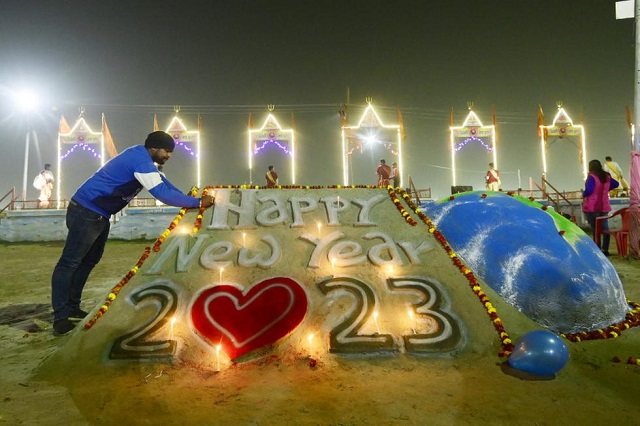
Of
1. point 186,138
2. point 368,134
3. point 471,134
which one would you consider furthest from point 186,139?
point 471,134

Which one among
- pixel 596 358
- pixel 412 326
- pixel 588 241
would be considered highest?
pixel 588 241

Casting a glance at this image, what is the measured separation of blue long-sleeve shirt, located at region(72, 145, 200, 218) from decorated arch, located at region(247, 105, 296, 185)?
19479 mm

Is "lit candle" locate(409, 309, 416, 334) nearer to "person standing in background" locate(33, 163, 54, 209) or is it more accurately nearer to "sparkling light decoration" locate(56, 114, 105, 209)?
"person standing in background" locate(33, 163, 54, 209)

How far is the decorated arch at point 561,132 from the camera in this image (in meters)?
23.4

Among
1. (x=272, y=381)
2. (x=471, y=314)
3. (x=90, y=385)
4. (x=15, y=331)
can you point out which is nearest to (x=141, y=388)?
(x=90, y=385)

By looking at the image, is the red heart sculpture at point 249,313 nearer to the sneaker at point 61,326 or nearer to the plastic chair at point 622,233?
the sneaker at point 61,326

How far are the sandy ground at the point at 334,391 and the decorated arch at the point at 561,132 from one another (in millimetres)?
23588

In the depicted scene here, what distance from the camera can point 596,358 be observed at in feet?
10.9

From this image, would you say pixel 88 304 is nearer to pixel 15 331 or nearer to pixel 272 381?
pixel 15 331

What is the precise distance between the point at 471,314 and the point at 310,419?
2.10 meters

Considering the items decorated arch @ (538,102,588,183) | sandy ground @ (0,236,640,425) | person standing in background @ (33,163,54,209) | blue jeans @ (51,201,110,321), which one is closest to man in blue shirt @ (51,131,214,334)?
blue jeans @ (51,201,110,321)

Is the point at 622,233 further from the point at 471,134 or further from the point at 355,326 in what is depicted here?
the point at 471,134

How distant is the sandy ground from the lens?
2359 mm

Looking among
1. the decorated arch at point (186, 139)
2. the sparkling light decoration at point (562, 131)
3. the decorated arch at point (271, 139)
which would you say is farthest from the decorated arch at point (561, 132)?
the decorated arch at point (186, 139)
